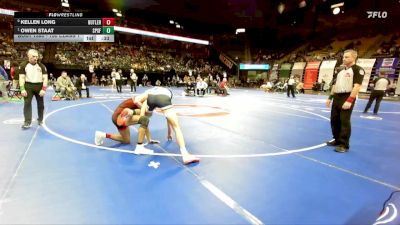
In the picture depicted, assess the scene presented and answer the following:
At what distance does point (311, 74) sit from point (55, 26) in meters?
24.7

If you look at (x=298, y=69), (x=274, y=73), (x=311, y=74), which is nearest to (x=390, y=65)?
(x=311, y=74)

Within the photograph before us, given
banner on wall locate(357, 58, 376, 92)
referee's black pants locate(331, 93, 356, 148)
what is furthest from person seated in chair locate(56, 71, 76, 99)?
banner on wall locate(357, 58, 376, 92)

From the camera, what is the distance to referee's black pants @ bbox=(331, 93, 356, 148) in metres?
4.79

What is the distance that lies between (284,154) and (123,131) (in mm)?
2862

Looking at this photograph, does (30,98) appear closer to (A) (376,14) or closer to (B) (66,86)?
(B) (66,86)

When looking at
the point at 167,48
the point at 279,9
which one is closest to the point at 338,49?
the point at 279,9

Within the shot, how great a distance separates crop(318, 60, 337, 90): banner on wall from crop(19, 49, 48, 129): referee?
25.1 metres

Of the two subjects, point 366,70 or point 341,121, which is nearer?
point 341,121

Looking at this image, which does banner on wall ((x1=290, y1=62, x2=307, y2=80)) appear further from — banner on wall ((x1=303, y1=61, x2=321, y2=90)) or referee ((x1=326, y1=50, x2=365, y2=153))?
referee ((x1=326, y1=50, x2=365, y2=153))

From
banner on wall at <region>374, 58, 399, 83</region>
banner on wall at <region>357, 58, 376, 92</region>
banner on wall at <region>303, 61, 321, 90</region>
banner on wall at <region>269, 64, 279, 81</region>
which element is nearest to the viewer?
banner on wall at <region>374, 58, 399, 83</region>

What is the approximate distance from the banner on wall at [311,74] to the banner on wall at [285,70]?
268cm

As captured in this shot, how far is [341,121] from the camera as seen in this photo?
4879 millimetres

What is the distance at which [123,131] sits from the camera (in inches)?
190

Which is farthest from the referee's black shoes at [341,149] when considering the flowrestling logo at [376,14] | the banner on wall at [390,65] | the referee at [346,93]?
the banner on wall at [390,65]
